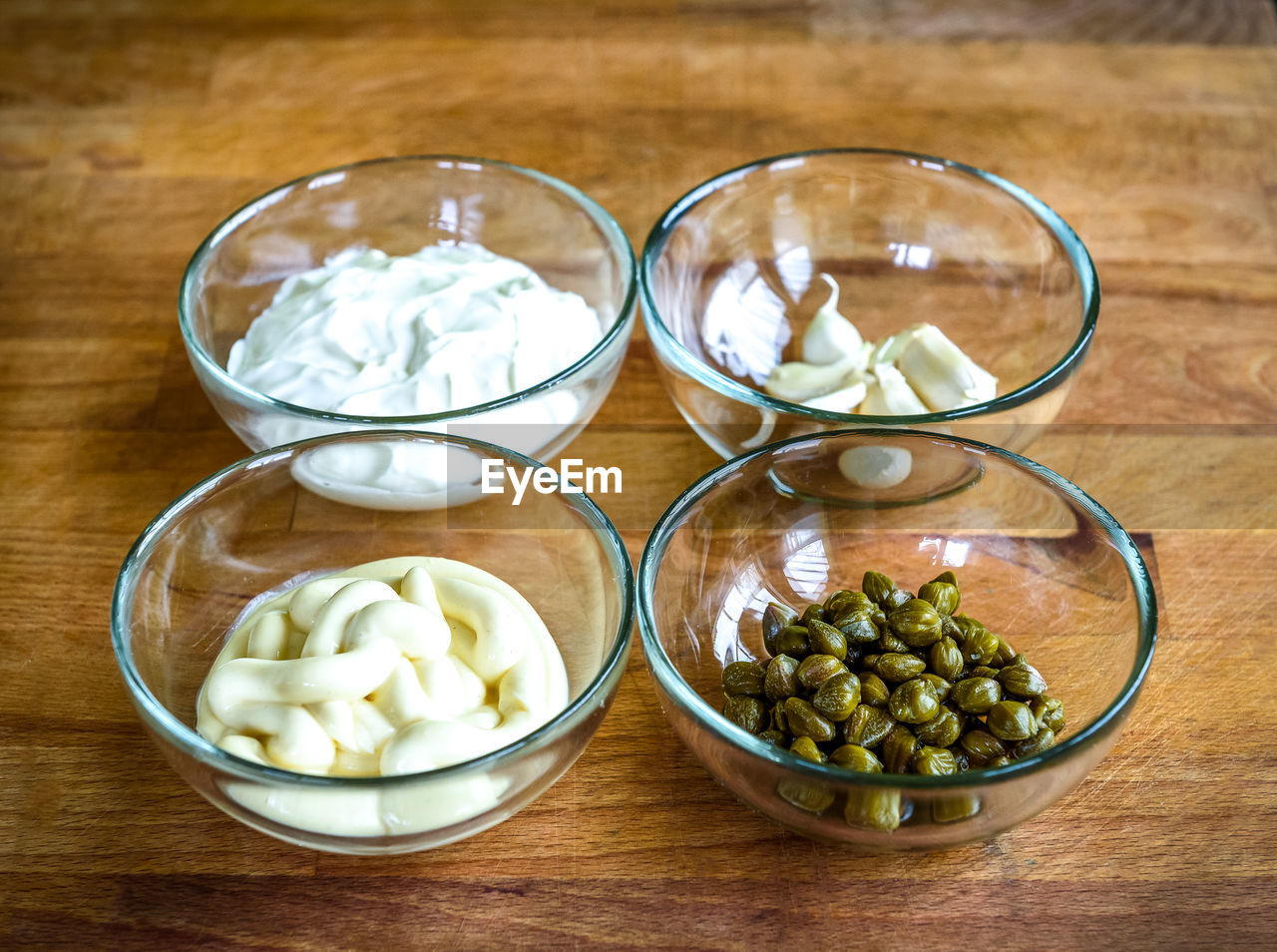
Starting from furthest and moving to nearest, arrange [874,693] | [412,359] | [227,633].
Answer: [412,359]
[227,633]
[874,693]

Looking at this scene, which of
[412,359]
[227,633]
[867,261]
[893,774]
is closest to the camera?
[893,774]

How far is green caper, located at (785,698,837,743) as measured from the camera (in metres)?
0.87

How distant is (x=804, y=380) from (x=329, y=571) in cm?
50

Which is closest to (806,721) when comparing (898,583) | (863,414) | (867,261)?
(898,583)

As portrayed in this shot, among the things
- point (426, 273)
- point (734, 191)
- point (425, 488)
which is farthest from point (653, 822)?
point (734, 191)

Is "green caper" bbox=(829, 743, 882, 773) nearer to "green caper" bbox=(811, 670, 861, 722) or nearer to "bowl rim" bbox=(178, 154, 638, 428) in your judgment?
"green caper" bbox=(811, 670, 861, 722)

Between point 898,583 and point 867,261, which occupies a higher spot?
point 867,261

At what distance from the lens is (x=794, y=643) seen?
0.94 m

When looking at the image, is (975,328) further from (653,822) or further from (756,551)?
(653,822)

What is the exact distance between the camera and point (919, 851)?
857 millimetres

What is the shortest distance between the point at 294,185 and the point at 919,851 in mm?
954

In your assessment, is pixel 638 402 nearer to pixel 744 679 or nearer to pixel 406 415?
pixel 406 415

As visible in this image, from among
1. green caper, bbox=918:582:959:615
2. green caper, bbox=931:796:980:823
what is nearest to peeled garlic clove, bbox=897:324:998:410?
green caper, bbox=918:582:959:615

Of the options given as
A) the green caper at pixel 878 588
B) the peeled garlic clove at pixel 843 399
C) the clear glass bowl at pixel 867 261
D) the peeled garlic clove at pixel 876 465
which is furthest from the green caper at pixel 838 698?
the clear glass bowl at pixel 867 261
